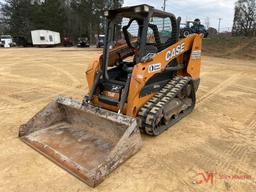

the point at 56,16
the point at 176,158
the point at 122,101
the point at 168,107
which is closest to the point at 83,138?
the point at 122,101

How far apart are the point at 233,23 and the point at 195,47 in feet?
87.5

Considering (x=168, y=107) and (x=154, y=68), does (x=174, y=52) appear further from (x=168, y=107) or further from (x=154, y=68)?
(x=168, y=107)

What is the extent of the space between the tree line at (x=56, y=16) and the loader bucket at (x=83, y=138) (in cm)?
3593

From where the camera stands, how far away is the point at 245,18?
1088 inches

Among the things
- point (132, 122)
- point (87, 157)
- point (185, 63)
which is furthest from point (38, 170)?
point (185, 63)

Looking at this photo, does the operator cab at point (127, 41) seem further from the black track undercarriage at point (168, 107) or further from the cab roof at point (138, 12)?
the black track undercarriage at point (168, 107)

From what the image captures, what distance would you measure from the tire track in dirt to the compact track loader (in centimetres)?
131

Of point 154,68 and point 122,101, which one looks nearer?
point 122,101

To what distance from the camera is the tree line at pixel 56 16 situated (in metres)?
39.1

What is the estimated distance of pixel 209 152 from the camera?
4102 mm

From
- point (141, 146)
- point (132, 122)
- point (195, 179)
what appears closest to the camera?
point (195, 179)

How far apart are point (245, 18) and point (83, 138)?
1094 inches

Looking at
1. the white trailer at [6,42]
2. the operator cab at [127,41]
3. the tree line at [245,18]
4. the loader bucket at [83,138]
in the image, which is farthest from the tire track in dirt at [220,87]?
the white trailer at [6,42]

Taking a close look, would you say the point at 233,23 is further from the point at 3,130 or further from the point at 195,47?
the point at 3,130
